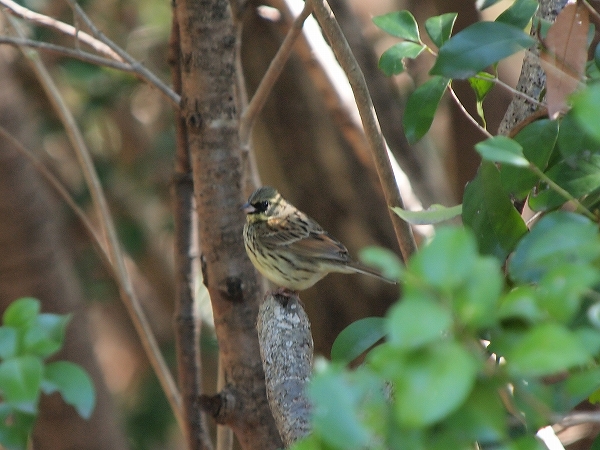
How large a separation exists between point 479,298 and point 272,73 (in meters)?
1.69

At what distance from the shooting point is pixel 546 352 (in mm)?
729

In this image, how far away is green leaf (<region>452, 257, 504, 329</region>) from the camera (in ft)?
2.48

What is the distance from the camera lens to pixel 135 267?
6.50 meters

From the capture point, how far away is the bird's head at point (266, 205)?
3313mm

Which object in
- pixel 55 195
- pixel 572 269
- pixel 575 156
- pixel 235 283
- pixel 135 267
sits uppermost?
pixel 572 269

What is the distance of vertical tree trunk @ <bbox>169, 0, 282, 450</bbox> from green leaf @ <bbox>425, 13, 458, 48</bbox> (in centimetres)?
82

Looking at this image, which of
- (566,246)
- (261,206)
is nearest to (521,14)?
(566,246)

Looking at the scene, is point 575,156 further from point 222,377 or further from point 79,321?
point 79,321

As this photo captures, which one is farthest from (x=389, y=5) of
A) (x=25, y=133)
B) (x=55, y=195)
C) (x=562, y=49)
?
(x=562, y=49)

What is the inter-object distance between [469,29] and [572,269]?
2.46ft

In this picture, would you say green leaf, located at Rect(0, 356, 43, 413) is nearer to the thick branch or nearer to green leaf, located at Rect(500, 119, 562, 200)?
the thick branch

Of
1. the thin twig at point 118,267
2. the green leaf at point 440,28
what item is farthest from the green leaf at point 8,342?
the thin twig at point 118,267

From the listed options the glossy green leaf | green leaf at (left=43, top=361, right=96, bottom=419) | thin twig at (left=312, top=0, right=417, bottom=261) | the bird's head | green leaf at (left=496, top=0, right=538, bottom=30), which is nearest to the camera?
green leaf at (left=43, top=361, right=96, bottom=419)

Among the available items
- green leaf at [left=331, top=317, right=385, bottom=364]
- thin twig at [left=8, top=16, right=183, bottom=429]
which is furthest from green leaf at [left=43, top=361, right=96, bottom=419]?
thin twig at [left=8, top=16, right=183, bottom=429]
